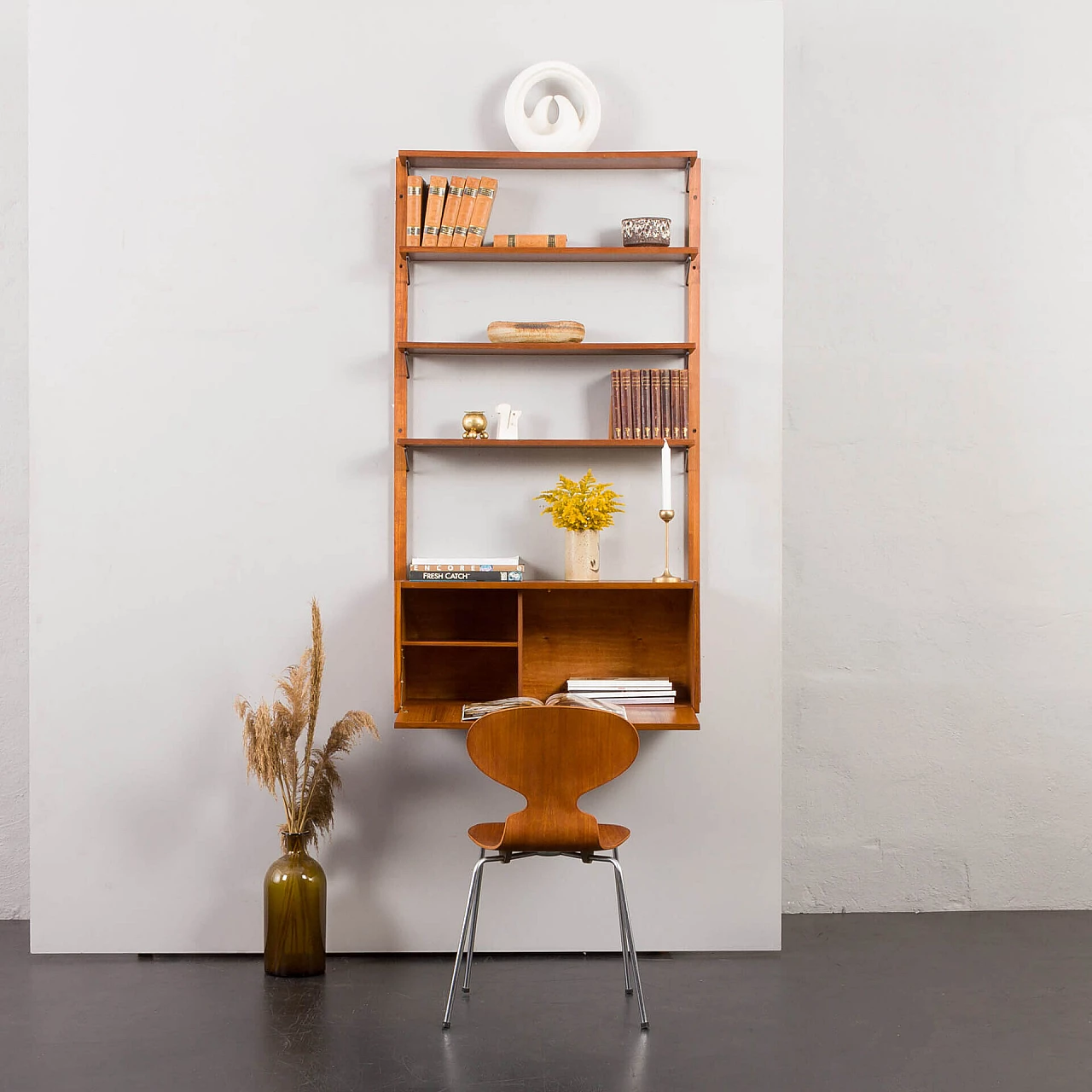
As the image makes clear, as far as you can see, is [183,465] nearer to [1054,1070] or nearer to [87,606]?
[87,606]

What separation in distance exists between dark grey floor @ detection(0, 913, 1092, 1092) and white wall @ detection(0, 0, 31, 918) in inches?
14.3

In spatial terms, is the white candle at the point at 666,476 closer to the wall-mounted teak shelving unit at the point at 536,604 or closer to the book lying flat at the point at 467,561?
the wall-mounted teak shelving unit at the point at 536,604

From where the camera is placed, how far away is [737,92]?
3.28m

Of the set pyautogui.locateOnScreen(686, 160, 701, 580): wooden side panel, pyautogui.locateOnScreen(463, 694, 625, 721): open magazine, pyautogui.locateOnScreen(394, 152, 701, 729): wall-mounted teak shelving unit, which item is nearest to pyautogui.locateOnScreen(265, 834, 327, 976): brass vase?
pyautogui.locateOnScreen(394, 152, 701, 729): wall-mounted teak shelving unit

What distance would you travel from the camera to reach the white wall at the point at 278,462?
3.26 metres

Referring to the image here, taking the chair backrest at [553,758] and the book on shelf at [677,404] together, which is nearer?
the chair backrest at [553,758]

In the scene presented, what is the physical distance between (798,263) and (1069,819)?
7.53 feet

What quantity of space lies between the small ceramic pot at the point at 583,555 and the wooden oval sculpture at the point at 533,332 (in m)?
0.61

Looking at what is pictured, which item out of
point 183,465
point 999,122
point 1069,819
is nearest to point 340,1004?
point 183,465

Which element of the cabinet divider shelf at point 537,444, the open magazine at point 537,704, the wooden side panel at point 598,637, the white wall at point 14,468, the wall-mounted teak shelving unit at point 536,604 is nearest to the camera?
the open magazine at point 537,704

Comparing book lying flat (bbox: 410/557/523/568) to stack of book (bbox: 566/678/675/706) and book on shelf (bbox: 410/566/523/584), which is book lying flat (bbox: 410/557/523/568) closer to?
book on shelf (bbox: 410/566/523/584)

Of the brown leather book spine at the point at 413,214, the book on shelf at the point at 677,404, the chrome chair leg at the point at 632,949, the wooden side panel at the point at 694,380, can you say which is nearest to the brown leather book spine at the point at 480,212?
the brown leather book spine at the point at 413,214

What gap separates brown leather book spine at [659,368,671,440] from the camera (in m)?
3.13

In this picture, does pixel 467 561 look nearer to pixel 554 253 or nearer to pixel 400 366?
pixel 400 366
